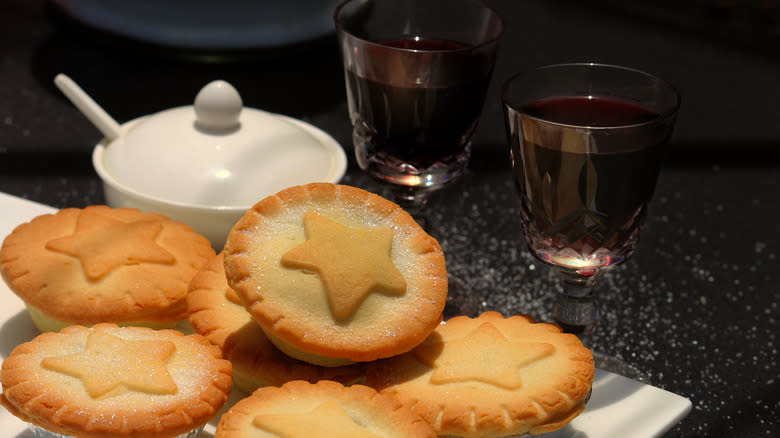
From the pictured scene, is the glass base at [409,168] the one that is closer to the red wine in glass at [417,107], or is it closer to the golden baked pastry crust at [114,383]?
the red wine in glass at [417,107]

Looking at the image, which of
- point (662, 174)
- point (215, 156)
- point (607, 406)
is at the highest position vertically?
point (215, 156)

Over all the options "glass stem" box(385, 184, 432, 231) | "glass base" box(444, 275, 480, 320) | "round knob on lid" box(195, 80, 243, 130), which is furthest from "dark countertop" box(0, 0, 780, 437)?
"round knob on lid" box(195, 80, 243, 130)

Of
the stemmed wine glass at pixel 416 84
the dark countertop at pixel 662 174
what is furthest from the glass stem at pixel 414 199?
the dark countertop at pixel 662 174

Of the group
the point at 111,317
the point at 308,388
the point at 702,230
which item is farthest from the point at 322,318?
the point at 702,230

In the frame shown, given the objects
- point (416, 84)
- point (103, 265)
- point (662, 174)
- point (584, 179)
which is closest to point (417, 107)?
point (416, 84)

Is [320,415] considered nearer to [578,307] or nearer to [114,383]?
[114,383]

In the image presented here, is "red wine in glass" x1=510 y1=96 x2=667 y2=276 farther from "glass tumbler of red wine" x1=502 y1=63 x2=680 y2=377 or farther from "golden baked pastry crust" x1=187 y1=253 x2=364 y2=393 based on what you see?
"golden baked pastry crust" x1=187 y1=253 x2=364 y2=393
